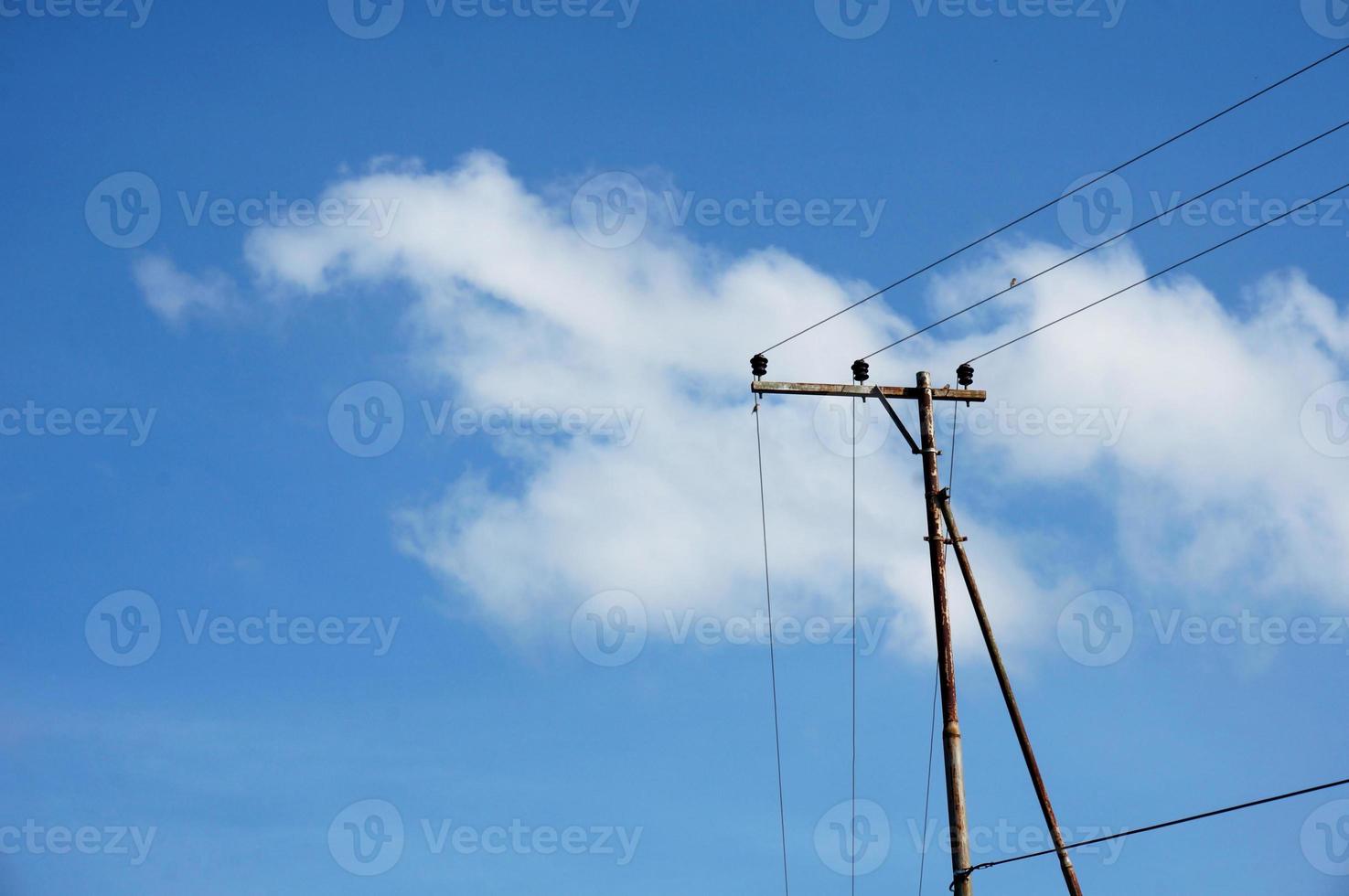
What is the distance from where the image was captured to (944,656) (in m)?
20.3

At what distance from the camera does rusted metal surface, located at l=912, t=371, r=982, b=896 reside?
19.1 m

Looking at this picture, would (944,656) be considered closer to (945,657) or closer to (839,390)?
(945,657)

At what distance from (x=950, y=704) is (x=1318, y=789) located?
19.2 feet

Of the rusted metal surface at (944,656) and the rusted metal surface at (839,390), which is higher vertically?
the rusted metal surface at (839,390)

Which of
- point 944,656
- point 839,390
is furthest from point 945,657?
point 839,390

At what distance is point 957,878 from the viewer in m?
19.0

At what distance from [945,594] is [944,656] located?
0.92 meters

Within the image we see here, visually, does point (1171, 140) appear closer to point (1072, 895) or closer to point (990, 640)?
point (990, 640)

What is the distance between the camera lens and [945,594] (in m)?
20.7

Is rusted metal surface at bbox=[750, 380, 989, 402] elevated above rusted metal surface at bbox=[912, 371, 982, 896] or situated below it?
above

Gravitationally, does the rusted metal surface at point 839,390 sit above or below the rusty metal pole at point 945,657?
above

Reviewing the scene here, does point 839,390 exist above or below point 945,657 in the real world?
above

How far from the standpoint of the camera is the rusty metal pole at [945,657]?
1909cm

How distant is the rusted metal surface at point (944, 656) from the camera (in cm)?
1909
